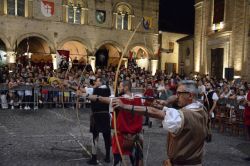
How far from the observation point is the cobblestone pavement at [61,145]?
7637 mm

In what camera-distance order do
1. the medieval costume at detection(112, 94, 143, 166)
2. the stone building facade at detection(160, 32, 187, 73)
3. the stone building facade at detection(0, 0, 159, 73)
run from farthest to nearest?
the stone building facade at detection(160, 32, 187, 73)
the stone building facade at detection(0, 0, 159, 73)
the medieval costume at detection(112, 94, 143, 166)

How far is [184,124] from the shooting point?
10.5ft

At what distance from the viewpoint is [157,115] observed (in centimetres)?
332

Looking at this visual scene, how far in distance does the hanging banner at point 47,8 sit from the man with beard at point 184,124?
27884 mm

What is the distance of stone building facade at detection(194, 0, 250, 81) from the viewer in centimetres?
2641

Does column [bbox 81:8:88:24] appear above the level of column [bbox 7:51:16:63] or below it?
above

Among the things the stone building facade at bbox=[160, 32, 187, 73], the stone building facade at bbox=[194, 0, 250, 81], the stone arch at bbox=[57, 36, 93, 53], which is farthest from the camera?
the stone building facade at bbox=[160, 32, 187, 73]

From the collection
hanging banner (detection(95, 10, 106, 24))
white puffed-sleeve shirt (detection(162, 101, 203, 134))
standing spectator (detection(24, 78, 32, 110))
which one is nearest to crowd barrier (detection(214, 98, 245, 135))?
white puffed-sleeve shirt (detection(162, 101, 203, 134))

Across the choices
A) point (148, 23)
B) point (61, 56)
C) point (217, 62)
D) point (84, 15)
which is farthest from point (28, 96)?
point (148, 23)

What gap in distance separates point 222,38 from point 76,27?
13.8 m

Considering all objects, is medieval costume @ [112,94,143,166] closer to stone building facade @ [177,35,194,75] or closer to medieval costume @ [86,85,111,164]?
medieval costume @ [86,85,111,164]

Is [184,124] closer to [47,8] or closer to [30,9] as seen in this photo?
[30,9]

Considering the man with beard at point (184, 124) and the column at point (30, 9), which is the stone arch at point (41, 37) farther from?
the man with beard at point (184, 124)

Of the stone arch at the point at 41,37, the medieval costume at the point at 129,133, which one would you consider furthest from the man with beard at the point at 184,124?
the stone arch at the point at 41,37
